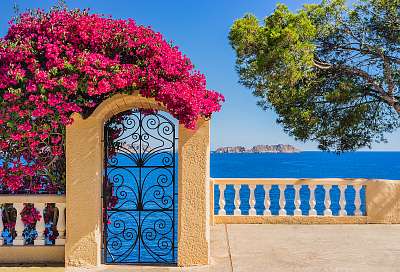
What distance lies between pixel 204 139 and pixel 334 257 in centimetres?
275

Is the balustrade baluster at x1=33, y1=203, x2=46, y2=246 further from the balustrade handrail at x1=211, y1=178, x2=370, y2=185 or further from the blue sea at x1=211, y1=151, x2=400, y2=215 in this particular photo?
the blue sea at x1=211, y1=151, x2=400, y2=215

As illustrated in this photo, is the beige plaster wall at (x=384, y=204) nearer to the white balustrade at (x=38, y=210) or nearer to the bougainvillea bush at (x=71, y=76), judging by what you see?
the bougainvillea bush at (x=71, y=76)

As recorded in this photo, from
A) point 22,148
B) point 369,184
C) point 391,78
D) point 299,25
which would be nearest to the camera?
point 22,148

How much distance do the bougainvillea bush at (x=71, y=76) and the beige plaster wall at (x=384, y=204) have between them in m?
5.09

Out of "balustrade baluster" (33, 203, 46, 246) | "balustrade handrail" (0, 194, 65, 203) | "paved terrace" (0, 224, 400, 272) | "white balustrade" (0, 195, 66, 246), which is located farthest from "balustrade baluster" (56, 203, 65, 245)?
"paved terrace" (0, 224, 400, 272)

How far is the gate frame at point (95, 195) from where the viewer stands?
654 centimetres

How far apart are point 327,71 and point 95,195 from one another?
1023 cm

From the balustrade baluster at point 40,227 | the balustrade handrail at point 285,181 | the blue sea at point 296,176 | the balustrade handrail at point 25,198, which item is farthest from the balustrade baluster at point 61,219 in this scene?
the blue sea at point 296,176

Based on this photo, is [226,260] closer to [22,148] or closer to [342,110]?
[22,148]

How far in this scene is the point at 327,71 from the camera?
48.2 feet

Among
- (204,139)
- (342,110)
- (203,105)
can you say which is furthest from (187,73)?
(342,110)

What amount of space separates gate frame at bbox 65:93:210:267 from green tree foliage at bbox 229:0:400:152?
7.05 m

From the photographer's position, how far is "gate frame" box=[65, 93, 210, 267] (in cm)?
654

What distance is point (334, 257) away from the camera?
7082 millimetres
